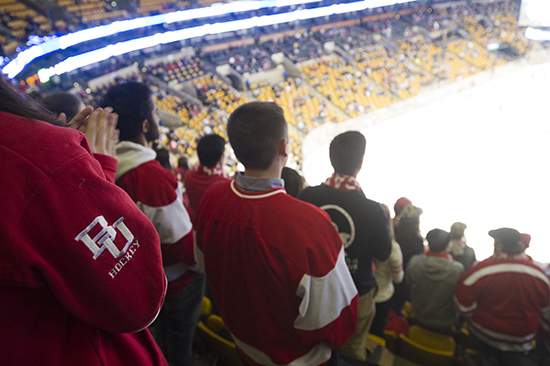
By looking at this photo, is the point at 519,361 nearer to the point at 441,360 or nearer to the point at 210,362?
the point at 441,360

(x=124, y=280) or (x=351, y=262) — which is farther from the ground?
(x=124, y=280)

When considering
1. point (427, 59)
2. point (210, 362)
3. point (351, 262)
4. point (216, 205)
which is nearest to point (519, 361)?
point (351, 262)

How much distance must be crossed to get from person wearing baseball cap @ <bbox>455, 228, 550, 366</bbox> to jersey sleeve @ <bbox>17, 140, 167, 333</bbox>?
1.98 metres

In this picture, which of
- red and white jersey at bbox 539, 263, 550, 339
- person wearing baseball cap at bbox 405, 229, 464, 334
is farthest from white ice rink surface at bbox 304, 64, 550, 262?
person wearing baseball cap at bbox 405, 229, 464, 334

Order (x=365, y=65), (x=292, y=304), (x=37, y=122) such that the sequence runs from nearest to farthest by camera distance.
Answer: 1. (x=37, y=122)
2. (x=292, y=304)
3. (x=365, y=65)

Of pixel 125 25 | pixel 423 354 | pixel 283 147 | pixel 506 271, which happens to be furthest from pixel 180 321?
pixel 125 25

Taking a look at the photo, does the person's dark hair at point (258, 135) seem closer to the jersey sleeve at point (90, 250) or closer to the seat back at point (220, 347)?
the jersey sleeve at point (90, 250)

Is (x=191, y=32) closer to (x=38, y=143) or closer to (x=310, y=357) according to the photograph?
(x=310, y=357)

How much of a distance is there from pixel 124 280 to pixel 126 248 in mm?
60

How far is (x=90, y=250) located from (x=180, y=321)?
150 centimetres

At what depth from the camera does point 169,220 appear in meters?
1.62

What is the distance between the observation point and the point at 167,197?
160 cm

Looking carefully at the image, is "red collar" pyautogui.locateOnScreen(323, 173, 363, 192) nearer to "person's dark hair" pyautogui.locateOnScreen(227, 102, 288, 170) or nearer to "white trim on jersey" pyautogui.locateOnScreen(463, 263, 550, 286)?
"person's dark hair" pyautogui.locateOnScreen(227, 102, 288, 170)

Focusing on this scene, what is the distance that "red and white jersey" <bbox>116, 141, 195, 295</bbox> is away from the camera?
61.1 inches
